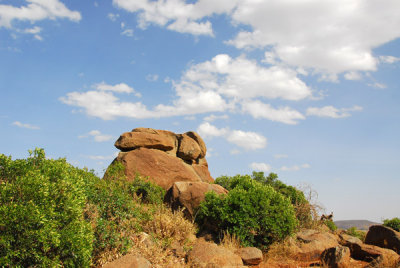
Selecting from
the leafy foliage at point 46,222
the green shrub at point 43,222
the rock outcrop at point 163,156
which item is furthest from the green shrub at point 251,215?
the rock outcrop at point 163,156

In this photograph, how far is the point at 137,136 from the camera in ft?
73.3

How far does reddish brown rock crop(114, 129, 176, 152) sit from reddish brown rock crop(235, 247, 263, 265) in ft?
38.5

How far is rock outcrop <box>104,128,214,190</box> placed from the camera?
66.2ft

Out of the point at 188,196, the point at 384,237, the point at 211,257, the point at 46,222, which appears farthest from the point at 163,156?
the point at 46,222

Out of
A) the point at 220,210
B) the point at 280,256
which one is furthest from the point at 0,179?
the point at 280,256

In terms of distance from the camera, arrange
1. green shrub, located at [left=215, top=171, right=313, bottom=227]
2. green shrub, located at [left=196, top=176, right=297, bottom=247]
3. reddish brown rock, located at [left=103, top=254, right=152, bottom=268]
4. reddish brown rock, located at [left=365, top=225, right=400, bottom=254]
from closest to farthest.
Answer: reddish brown rock, located at [left=103, top=254, right=152, bottom=268] < green shrub, located at [left=196, top=176, right=297, bottom=247] < reddish brown rock, located at [left=365, top=225, right=400, bottom=254] < green shrub, located at [left=215, top=171, right=313, bottom=227]

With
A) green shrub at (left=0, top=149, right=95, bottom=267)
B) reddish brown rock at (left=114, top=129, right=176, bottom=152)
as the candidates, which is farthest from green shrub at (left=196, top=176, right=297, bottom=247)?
reddish brown rock at (left=114, top=129, right=176, bottom=152)

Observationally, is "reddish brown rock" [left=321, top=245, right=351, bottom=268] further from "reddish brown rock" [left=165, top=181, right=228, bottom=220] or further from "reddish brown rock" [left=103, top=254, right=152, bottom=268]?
"reddish brown rock" [left=103, top=254, right=152, bottom=268]

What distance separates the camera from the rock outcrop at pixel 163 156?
2018 cm

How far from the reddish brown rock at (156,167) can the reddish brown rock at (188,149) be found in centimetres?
190

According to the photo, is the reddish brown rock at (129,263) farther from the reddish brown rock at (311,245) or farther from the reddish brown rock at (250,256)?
the reddish brown rock at (311,245)

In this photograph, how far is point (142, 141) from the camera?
22234 mm

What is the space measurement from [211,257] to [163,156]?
11094 mm

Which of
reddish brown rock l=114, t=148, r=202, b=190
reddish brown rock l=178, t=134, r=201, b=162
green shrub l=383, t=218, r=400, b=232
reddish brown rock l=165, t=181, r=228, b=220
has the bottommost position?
green shrub l=383, t=218, r=400, b=232
